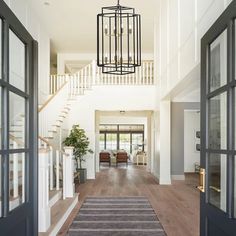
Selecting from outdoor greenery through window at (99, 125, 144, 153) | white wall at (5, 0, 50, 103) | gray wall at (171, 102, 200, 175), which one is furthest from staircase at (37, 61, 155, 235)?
outdoor greenery through window at (99, 125, 144, 153)

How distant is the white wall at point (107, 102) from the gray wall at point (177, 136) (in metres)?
0.87

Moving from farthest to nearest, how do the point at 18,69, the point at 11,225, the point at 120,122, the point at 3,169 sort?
the point at 120,122, the point at 18,69, the point at 11,225, the point at 3,169

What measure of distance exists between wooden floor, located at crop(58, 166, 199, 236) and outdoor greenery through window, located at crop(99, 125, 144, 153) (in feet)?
35.5

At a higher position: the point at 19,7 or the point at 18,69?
the point at 19,7

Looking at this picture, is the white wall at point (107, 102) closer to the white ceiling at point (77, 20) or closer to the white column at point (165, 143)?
the white column at point (165, 143)

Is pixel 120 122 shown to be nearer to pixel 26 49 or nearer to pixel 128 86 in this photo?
pixel 128 86

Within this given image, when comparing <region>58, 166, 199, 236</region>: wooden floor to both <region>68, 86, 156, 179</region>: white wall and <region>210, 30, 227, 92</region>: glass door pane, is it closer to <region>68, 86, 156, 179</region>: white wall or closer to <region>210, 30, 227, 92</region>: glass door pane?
<region>68, 86, 156, 179</region>: white wall

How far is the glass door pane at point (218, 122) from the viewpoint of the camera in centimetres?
210

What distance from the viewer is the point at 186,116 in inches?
506

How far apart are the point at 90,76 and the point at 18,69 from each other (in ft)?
29.5

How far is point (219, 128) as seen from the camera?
7.39 ft

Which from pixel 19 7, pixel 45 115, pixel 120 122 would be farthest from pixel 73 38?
pixel 120 122

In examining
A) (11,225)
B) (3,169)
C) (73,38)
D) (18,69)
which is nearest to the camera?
(3,169)

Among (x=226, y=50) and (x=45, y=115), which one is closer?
(x=226, y=50)
